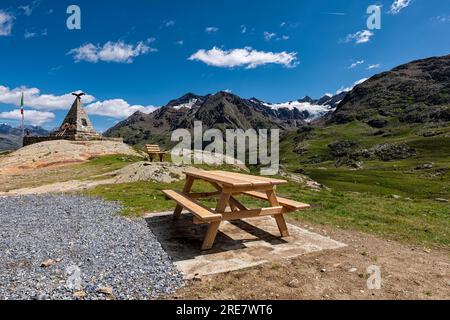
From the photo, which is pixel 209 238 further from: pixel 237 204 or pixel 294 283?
pixel 237 204

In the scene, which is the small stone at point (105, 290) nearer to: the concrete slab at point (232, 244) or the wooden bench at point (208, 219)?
the concrete slab at point (232, 244)

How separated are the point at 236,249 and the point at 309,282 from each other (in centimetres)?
263

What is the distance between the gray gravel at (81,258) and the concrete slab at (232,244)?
48cm

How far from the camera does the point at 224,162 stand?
37.5 metres

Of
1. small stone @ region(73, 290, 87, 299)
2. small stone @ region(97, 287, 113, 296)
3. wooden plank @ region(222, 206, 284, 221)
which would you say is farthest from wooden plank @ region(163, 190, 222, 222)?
small stone @ region(73, 290, 87, 299)

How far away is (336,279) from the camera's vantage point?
7297 mm

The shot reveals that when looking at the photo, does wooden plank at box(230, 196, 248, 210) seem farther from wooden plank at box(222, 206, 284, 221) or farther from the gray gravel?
the gray gravel

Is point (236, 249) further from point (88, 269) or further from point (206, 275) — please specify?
point (88, 269)

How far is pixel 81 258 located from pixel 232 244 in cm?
415

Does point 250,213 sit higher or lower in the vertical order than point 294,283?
higher

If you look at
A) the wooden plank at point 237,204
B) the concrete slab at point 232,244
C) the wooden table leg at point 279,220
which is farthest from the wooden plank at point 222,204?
the wooden plank at point 237,204

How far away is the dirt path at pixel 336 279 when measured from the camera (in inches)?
259

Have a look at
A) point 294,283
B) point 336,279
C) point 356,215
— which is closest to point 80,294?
point 294,283
